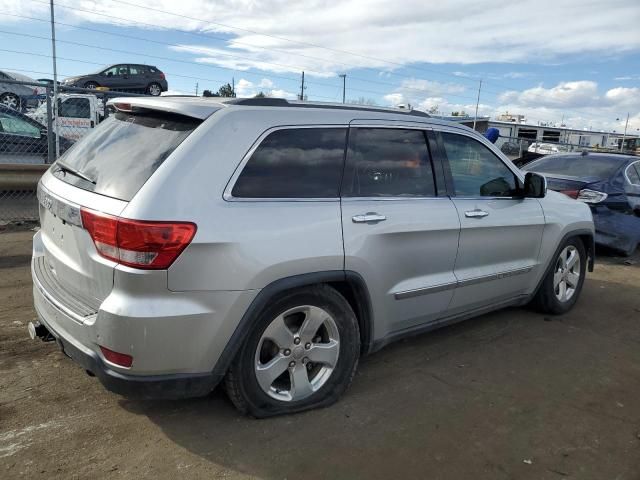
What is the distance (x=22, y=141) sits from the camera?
8.89 metres

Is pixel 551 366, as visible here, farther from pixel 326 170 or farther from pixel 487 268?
pixel 326 170

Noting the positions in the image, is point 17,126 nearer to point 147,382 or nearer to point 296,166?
point 296,166

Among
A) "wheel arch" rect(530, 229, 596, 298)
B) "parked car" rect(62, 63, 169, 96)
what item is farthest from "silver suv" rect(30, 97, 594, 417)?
"parked car" rect(62, 63, 169, 96)

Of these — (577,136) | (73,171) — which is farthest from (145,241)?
(577,136)

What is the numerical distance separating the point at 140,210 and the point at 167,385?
34.3 inches

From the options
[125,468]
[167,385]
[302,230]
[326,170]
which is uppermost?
[326,170]

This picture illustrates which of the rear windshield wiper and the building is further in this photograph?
the building

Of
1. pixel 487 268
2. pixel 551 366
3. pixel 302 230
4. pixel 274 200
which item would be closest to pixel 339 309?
pixel 302 230

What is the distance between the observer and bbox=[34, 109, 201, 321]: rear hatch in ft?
8.89

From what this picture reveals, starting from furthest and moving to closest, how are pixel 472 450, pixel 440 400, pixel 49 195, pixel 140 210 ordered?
pixel 440 400 → pixel 49 195 → pixel 472 450 → pixel 140 210

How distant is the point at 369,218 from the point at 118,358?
1.60 meters

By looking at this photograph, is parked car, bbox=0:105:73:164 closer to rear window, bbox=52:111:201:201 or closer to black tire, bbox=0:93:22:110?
black tire, bbox=0:93:22:110

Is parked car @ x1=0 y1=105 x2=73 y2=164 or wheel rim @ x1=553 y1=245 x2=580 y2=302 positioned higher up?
parked car @ x1=0 y1=105 x2=73 y2=164

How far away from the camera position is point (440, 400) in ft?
11.5
